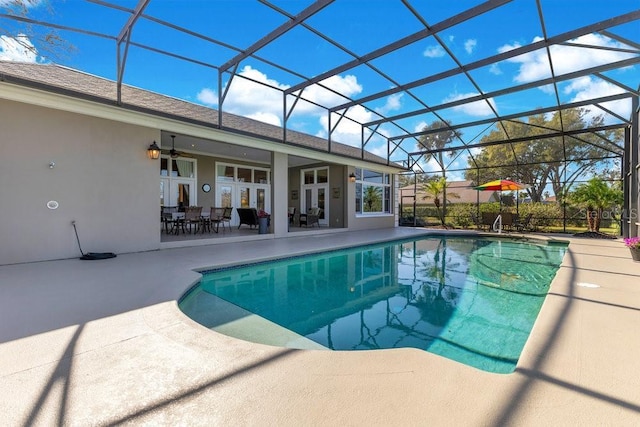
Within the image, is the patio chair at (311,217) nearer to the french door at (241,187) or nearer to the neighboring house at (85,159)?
the french door at (241,187)

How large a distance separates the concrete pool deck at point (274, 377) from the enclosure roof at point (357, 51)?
16.7ft

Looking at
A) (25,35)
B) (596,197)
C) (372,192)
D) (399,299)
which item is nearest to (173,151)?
(25,35)

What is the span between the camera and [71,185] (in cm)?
609

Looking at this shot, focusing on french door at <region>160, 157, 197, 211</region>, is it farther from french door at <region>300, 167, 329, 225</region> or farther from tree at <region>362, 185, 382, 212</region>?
tree at <region>362, 185, 382, 212</region>

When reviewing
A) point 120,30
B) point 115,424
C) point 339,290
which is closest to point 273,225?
point 339,290

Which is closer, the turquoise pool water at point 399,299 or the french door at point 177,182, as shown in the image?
the turquoise pool water at point 399,299

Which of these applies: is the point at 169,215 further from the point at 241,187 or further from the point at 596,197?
the point at 596,197

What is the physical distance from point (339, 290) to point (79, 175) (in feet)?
18.5

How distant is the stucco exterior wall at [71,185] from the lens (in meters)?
5.48

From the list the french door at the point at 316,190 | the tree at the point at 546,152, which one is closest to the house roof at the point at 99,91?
the french door at the point at 316,190

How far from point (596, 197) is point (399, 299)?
10.6m

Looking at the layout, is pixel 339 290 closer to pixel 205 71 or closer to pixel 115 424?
pixel 115 424

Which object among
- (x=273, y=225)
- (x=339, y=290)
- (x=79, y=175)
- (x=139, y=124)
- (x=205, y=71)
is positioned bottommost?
(x=339, y=290)

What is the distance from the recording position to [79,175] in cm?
619
